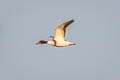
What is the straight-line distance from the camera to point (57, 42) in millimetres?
43344

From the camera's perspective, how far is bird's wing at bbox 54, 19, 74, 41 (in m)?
40.9

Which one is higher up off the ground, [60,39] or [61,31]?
[61,31]

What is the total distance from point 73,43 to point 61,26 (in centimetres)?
221

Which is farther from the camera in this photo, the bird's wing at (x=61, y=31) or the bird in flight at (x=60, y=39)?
the bird in flight at (x=60, y=39)

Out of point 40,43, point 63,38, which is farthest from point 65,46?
point 40,43

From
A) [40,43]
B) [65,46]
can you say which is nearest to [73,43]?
[65,46]

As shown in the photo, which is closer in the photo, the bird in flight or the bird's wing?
the bird's wing

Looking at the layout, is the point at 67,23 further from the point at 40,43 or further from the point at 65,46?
the point at 40,43

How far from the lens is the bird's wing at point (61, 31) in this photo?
4089 cm

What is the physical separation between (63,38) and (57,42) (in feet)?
2.54

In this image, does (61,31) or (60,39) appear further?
(60,39)

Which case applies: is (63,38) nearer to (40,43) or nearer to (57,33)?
(57,33)

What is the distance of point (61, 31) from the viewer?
4222cm

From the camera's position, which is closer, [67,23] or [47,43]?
[67,23]
